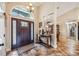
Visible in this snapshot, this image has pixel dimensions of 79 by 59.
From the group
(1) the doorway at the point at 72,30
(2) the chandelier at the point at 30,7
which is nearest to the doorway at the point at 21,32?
(2) the chandelier at the point at 30,7

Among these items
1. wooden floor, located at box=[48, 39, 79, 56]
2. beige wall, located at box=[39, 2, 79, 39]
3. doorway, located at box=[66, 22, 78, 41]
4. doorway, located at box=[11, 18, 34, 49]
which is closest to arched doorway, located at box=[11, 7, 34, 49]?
doorway, located at box=[11, 18, 34, 49]

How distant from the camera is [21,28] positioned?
8.19 ft

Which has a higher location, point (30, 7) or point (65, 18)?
point (30, 7)

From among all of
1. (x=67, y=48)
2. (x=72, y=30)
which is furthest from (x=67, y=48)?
(x=72, y=30)

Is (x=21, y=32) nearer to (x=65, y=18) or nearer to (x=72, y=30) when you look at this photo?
(x=65, y=18)

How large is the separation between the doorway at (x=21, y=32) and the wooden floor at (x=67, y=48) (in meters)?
0.55

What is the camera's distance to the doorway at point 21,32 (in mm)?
2443

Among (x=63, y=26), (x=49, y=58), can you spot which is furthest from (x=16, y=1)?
(x=49, y=58)

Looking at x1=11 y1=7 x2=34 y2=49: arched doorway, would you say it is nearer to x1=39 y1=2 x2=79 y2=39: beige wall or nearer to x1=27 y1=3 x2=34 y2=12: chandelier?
x1=27 y1=3 x2=34 y2=12: chandelier

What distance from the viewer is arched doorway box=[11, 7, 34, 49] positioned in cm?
245

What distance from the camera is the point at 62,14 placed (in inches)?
97.3

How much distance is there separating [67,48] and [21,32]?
1004 mm

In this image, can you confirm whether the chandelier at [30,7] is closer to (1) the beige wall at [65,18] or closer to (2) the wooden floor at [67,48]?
(1) the beige wall at [65,18]

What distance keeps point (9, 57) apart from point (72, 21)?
58.9 inches
